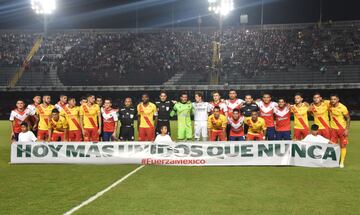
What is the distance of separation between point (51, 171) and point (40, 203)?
3.12m

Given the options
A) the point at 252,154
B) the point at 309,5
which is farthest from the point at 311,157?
the point at 309,5

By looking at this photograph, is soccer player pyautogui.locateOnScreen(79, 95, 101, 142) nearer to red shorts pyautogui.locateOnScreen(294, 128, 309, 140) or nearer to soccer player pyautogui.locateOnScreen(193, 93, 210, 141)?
soccer player pyautogui.locateOnScreen(193, 93, 210, 141)

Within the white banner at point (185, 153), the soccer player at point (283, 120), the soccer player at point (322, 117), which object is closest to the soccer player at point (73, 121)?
the white banner at point (185, 153)

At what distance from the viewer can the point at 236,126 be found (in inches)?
455

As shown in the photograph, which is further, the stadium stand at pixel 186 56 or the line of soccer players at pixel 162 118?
the stadium stand at pixel 186 56

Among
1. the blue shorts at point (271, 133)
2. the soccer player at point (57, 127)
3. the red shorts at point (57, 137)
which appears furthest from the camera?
the blue shorts at point (271, 133)

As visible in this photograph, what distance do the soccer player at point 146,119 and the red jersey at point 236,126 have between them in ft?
7.19

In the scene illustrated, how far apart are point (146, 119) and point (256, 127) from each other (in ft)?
10.2

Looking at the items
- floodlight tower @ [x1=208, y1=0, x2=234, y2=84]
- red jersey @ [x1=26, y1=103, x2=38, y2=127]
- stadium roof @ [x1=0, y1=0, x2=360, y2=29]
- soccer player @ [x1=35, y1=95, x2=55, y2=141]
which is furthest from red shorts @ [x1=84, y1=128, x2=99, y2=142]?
stadium roof @ [x1=0, y1=0, x2=360, y2=29]

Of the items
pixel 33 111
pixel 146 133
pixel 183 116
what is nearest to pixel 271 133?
pixel 183 116

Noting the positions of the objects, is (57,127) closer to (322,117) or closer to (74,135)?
(74,135)

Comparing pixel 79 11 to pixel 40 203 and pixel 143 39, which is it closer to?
pixel 143 39

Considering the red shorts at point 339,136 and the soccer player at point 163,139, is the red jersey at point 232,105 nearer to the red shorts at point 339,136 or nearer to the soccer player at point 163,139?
the soccer player at point 163,139

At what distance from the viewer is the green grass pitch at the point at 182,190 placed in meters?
6.37
